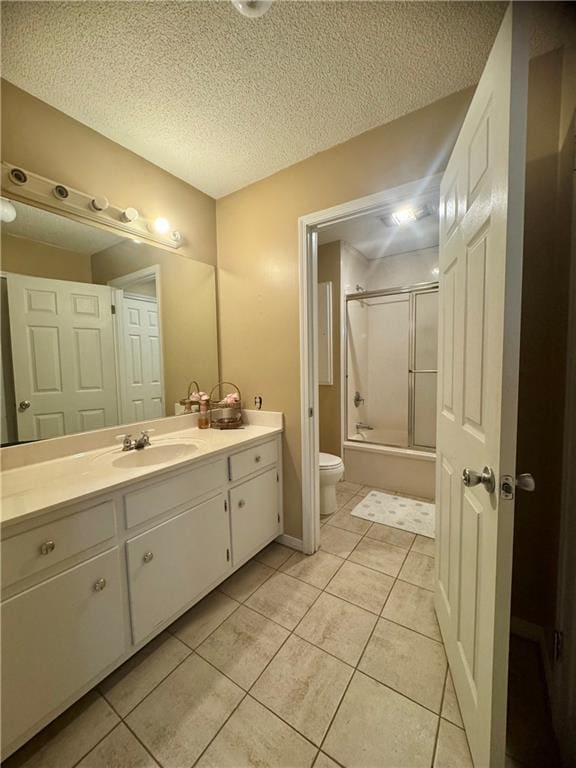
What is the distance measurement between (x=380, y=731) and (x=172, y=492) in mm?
1107

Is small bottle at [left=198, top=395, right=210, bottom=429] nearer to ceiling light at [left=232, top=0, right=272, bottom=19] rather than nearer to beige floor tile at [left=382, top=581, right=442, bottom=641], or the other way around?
beige floor tile at [left=382, top=581, right=442, bottom=641]

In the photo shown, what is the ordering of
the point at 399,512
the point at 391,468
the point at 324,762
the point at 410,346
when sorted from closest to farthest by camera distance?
the point at 324,762 → the point at 399,512 → the point at 391,468 → the point at 410,346

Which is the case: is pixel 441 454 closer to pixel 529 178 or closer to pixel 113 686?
pixel 529 178

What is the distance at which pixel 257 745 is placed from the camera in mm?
924

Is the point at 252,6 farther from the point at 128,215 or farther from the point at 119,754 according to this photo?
the point at 119,754

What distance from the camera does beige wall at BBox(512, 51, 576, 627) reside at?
3.51ft

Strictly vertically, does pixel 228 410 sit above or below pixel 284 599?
above

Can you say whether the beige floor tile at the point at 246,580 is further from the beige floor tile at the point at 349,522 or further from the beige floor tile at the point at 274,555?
Result: the beige floor tile at the point at 349,522

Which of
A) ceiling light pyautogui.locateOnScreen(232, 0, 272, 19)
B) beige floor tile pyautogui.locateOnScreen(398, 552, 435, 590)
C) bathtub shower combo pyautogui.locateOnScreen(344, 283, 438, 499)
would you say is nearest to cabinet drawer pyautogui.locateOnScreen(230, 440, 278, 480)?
beige floor tile pyautogui.locateOnScreen(398, 552, 435, 590)

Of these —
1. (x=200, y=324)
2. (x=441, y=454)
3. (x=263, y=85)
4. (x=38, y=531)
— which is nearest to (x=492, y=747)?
(x=441, y=454)

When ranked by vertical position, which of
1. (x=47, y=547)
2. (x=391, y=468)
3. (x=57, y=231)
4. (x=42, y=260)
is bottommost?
(x=391, y=468)

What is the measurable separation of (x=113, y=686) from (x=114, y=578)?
45 cm

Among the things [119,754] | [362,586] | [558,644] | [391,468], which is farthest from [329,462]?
[119,754]

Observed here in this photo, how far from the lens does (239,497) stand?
1606mm
